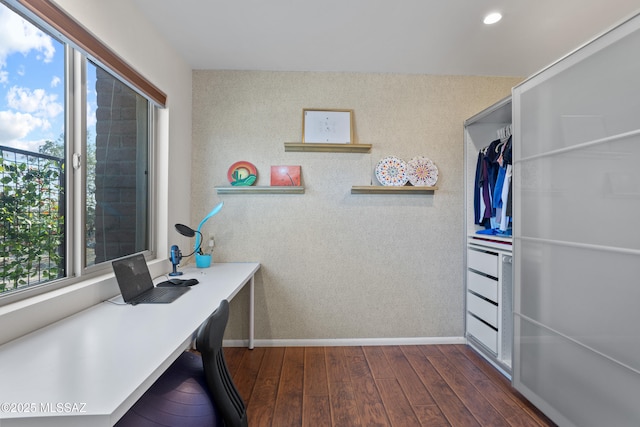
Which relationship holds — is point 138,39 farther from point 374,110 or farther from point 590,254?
point 590,254

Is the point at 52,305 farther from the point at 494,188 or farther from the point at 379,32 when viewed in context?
the point at 494,188

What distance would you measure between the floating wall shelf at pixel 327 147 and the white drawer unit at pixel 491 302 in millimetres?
1279

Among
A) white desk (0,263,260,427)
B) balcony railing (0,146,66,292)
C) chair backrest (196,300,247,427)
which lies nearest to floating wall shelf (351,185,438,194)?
white desk (0,263,260,427)

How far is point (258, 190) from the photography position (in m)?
2.74

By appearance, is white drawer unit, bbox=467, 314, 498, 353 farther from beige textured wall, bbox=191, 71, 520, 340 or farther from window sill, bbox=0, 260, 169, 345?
window sill, bbox=0, 260, 169, 345

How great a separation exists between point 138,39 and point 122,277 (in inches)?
58.0

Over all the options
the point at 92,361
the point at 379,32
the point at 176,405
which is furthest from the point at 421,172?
the point at 92,361

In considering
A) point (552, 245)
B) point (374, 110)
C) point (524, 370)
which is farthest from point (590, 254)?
point (374, 110)

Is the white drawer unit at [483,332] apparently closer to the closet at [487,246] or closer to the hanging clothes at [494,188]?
the closet at [487,246]

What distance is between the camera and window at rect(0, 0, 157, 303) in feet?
4.17

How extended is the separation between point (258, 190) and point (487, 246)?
1.98 m

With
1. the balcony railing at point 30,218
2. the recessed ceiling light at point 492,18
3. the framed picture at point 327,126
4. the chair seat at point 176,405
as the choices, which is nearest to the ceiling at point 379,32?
the recessed ceiling light at point 492,18

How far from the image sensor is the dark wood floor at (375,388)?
5.99 feet

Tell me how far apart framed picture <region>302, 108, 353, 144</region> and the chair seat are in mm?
2096
